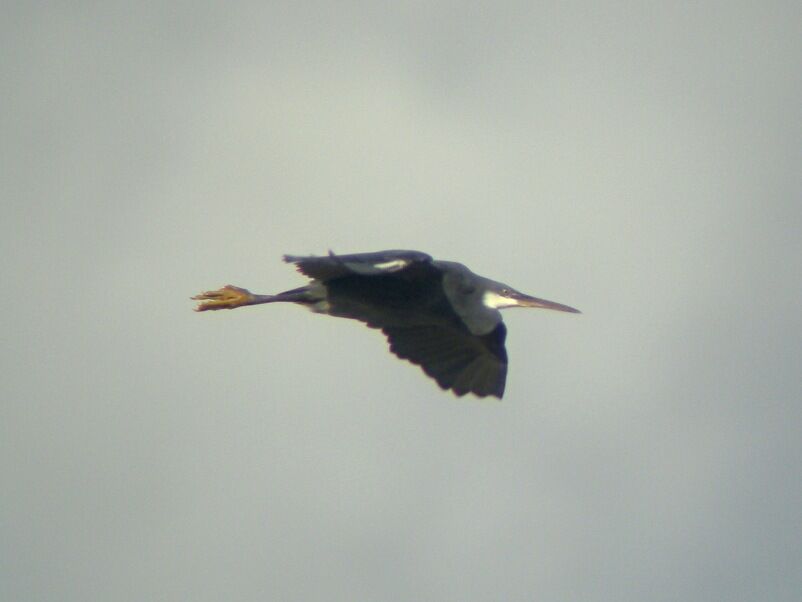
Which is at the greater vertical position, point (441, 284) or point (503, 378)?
point (441, 284)

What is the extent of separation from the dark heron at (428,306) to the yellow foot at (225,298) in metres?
0.01

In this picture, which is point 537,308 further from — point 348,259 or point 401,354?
point 348,259

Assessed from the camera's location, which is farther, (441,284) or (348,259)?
(441,284)

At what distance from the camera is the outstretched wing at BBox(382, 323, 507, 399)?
13.8 meters

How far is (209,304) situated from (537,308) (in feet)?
11.3

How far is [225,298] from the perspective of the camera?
14.1m

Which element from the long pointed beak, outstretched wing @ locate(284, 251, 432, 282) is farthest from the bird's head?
outstretched wing @ locate(284, 251, 432, 282)

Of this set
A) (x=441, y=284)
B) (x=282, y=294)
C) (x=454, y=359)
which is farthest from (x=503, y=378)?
(x=282, y=294)

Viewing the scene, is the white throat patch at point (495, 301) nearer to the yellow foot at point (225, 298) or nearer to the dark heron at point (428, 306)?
the dark heron at point (428, 306)

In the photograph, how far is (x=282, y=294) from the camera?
13.6m

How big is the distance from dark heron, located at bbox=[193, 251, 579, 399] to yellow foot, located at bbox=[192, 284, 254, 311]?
0.01 metres

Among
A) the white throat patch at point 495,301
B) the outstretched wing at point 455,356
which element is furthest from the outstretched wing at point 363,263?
the outstretched wing at point 455,356

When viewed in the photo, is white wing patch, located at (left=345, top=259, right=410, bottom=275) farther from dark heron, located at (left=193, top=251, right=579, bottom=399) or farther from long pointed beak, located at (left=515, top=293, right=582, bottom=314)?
long pointed beak, located at (left=515, top=293, right=582, bottom=314)

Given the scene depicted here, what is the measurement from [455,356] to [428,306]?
77 cm
